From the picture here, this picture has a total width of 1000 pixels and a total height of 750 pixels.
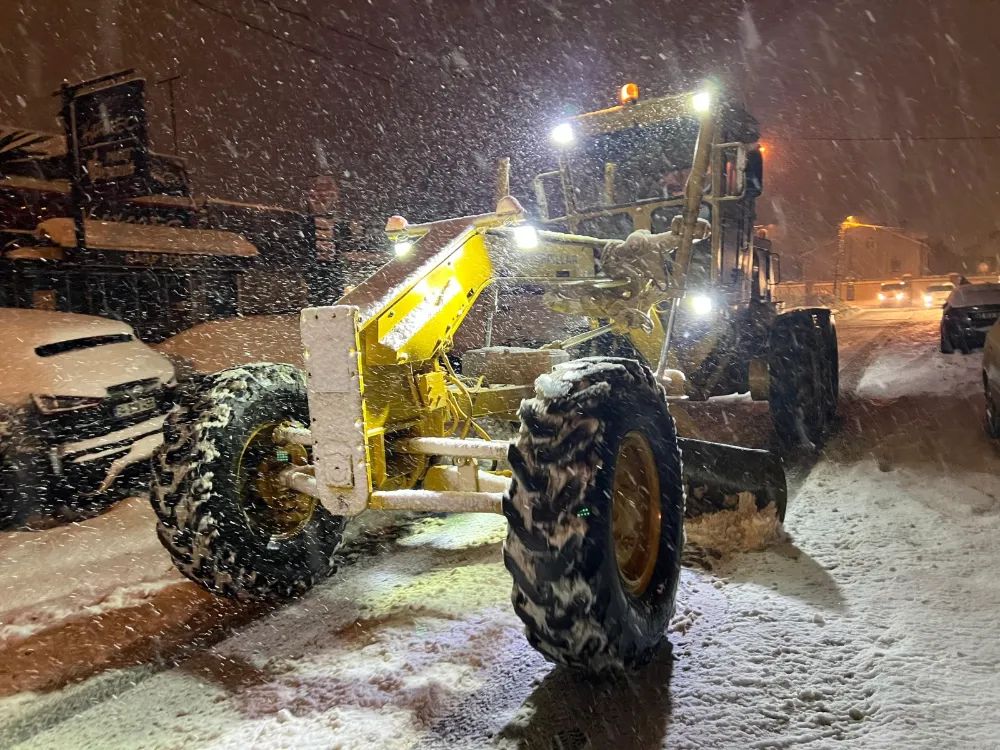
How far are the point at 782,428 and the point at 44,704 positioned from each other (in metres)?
5.93

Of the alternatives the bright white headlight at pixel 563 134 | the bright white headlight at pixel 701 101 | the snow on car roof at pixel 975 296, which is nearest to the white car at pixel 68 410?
the bright white headlight at pixel 563 134

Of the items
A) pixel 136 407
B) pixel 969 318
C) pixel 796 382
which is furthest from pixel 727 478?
pixel 969 318

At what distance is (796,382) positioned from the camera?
6391 millimetres

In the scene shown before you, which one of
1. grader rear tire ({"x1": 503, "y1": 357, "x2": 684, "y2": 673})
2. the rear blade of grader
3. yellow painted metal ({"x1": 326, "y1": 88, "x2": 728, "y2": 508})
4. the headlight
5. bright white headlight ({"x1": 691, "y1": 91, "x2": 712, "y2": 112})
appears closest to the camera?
grader rear tire ({"x1": 503, "y1": 357, "x2": 684, "y2": 673})

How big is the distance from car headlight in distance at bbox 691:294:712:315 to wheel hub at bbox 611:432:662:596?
11.5ft

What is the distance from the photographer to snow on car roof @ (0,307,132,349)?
6.26 metres

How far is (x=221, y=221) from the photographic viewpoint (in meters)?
15.7

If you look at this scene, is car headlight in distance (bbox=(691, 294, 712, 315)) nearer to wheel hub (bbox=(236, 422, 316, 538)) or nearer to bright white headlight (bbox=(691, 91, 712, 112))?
bright white headlight (bbox=(691, 91, 712, 112))

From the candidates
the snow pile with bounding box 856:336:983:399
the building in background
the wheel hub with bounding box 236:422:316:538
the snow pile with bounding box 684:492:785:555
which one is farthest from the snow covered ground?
the building in background

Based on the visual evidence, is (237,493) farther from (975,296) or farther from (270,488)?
(975,296)

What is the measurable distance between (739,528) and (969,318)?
9.93m

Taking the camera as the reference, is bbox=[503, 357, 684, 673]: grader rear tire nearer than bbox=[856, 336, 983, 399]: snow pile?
Yes

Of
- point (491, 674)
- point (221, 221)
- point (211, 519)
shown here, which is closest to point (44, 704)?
point (211, 519)

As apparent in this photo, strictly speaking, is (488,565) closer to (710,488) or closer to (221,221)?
(710,488)
